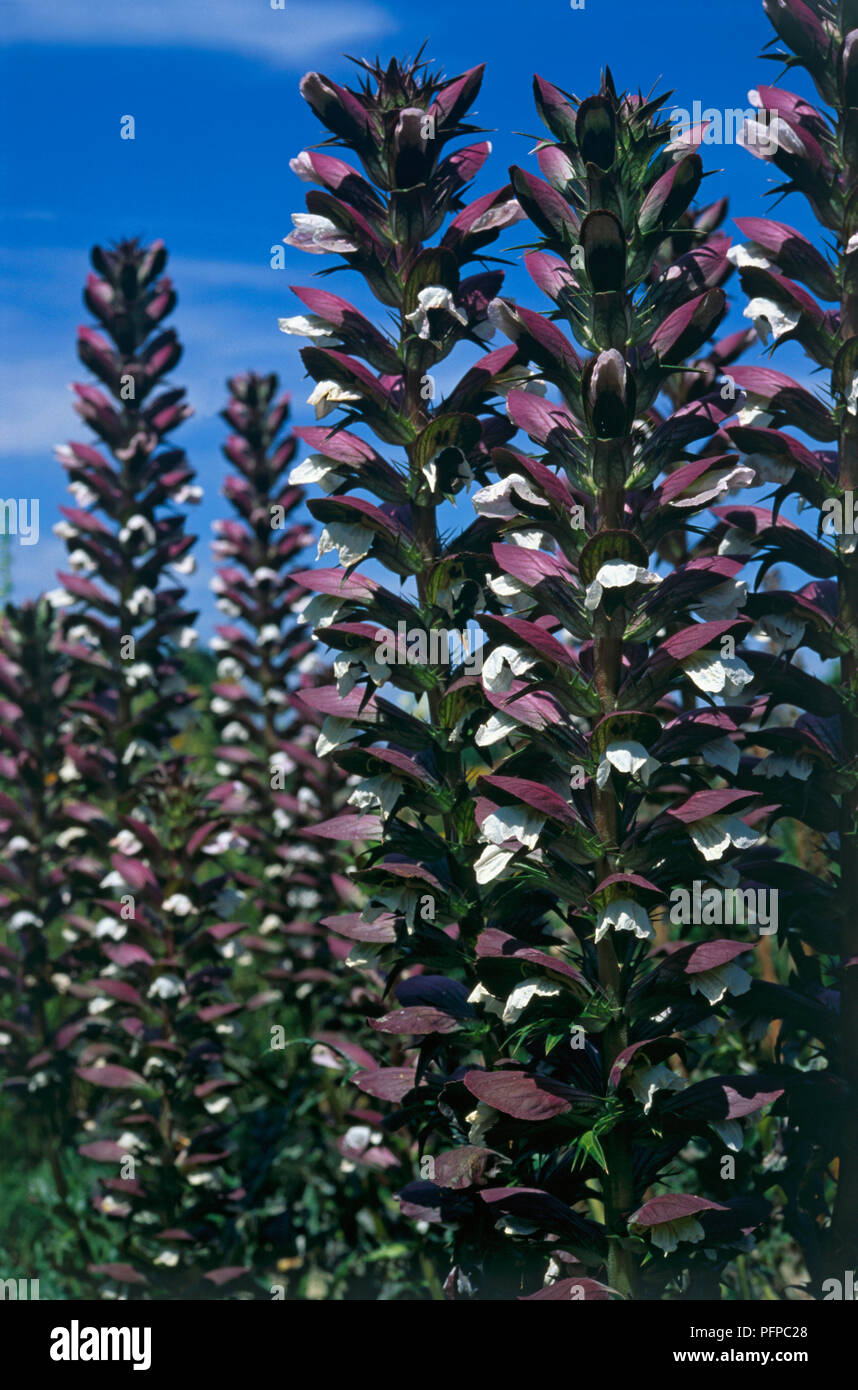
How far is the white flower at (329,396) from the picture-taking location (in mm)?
3232

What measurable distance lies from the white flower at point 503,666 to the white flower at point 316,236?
1314 mm

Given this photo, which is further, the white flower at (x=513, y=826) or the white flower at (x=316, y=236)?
the white flower at (x=316, y=236)

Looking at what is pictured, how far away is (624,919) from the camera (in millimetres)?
2641

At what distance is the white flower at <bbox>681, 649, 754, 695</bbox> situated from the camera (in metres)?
2.70

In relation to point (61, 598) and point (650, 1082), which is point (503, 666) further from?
point (61, 598)

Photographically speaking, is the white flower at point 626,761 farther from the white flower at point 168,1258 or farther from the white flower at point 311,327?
the white flower at point 168,1258

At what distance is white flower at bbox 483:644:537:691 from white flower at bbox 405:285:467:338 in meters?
0.96

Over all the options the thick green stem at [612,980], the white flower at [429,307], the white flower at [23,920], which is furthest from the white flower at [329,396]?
the white flower at [23,920]

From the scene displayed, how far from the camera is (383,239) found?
11.3 ft

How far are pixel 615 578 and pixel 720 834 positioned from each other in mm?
647

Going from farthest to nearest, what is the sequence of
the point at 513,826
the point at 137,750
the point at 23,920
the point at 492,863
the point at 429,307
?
the point at 23,920 < the point at 137,750 < the point at 429,307 < the point at 492,863 < the point at 513,826

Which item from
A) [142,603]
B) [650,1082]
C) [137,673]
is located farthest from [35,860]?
[650,1082]

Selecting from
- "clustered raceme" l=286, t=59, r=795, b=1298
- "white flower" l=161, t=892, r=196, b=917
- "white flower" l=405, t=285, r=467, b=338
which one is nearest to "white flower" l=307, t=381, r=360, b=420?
"clustered raceme" l=286, t=59, r=795, b=1298
